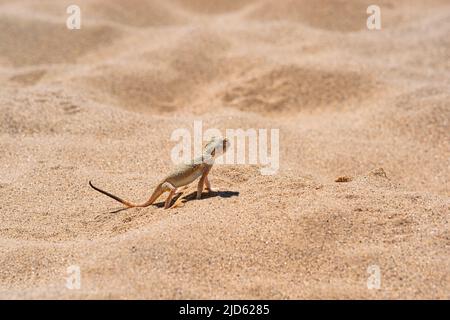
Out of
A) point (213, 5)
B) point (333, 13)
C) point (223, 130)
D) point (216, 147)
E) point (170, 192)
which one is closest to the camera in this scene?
point (170, 192)

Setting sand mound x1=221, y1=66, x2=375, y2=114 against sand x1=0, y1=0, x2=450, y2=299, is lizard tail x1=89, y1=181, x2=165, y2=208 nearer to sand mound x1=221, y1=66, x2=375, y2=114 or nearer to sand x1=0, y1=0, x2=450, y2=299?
sand x1=0, y1=0, x2=450, y2=299

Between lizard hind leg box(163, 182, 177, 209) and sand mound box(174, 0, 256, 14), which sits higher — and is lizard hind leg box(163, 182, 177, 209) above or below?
below

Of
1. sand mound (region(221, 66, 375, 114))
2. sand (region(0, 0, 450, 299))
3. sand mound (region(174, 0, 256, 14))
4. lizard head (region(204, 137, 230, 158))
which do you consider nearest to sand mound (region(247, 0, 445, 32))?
sand (region(0, 0, 450, 299))

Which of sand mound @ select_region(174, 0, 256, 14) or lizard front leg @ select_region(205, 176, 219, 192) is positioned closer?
lizard front leg @ select_region(205, 176, 219, 192)

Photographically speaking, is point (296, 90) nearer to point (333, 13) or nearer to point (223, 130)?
point (223, 130)

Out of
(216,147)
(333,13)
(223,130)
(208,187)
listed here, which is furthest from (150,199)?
(333,13)

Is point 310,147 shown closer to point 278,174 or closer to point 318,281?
point 278,174

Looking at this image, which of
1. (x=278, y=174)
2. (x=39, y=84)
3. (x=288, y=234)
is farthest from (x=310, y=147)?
(x=39, y=84)

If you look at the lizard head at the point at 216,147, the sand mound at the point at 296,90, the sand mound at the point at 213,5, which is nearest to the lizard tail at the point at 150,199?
the lizard head at the point at 216,147

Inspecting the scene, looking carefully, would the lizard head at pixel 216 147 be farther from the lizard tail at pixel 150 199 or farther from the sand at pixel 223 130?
the lizard tail at pixel 150 199
